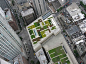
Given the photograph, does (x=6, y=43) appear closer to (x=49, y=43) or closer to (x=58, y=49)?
(x=49, y=43)

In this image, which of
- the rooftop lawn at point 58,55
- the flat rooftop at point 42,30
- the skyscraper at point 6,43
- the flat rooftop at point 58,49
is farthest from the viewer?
the flat rooftop at point 42,30

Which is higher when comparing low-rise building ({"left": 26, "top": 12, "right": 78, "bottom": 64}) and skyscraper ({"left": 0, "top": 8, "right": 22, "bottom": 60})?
skyscraper ({"left": 0, "top": 8, "right": 22, "bottom": 60})

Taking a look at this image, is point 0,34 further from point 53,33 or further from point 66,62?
point 66,62

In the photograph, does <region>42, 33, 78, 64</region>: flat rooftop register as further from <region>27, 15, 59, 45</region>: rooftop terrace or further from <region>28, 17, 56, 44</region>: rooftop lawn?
<region>28, 17, 56, 44</region>: rooftop lawn

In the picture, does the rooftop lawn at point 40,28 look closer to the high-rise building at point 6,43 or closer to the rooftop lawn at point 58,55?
the rooftop lawn at point 58,55

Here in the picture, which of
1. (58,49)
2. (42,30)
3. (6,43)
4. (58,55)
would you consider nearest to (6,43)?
(6,43)

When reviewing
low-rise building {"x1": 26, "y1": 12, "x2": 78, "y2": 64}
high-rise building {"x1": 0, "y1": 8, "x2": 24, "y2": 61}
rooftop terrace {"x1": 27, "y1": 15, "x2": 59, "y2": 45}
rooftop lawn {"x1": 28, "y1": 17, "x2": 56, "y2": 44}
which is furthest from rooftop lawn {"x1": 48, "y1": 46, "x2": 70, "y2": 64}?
high-rise building {"x1": 0, "y1": 8, "x2": 24, "y2": 61}

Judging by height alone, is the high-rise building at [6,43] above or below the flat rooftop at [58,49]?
above

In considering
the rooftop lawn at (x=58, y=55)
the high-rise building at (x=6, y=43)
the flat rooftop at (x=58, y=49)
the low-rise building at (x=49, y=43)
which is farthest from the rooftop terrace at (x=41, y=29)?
the high-rise building at (x=6, y=43)
